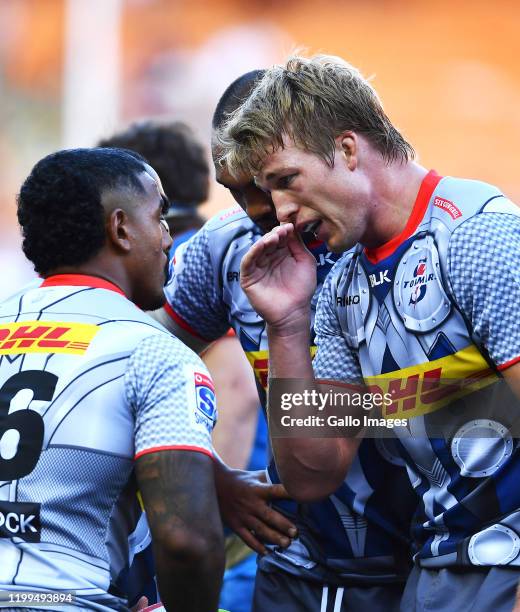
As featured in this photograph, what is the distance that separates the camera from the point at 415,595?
3115mm

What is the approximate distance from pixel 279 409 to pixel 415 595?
66 cm

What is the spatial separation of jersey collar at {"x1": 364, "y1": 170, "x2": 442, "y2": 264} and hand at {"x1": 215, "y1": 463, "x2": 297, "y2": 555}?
865 millimetres

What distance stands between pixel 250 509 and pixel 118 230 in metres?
1.05

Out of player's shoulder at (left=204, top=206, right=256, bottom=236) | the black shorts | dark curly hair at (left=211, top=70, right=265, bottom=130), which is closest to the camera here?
the black shorts

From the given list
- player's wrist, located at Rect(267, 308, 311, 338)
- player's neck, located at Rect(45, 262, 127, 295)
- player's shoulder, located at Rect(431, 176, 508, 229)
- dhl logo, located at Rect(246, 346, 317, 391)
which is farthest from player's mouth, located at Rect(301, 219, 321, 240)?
dhl logo, located at Rect(246, 346, 317, 391)

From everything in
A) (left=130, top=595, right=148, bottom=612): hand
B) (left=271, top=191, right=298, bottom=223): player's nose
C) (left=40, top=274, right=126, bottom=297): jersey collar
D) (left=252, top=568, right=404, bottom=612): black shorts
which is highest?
(left=271, top=191, right=298, bottom=223): player's nose

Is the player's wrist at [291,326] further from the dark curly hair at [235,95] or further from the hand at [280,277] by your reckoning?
the dark curly hair at [235,95]

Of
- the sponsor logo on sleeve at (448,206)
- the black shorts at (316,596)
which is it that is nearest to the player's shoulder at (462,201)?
the sponsor logo on sleeve at (448,206)

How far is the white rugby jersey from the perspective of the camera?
2.68 metres

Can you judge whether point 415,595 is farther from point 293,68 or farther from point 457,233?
point 293,68

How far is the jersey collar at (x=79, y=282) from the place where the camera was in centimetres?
300

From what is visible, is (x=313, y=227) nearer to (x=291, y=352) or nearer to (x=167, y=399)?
(x=291, y=352)

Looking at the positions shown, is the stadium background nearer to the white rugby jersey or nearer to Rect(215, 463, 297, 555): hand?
Rect(215, 463, 297, 555): hand

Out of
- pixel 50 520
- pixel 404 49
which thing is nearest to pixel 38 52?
pixel 404 49
